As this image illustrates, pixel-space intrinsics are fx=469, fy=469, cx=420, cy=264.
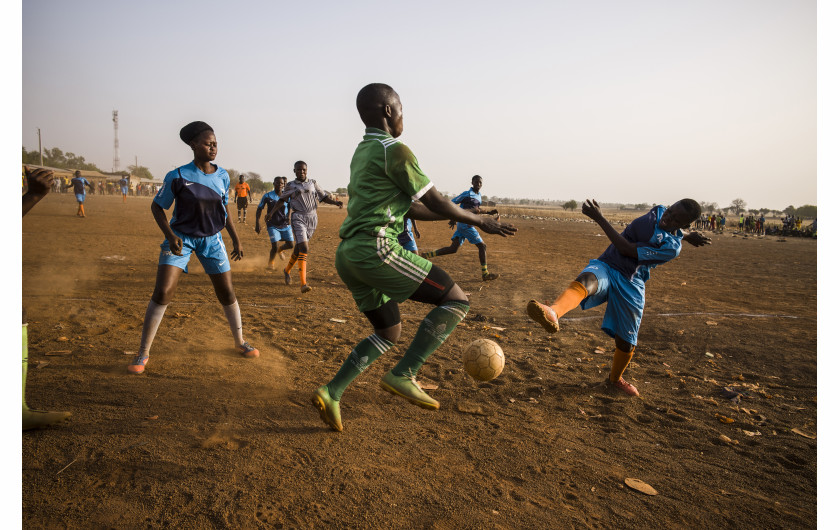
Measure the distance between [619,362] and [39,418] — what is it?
4779 millimetres

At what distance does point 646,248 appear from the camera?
4430mm

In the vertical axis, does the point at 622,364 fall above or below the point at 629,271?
below

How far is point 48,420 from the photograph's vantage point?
3293 mm

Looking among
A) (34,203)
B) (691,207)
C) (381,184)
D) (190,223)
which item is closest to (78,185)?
(190,223)

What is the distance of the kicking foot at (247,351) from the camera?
5.04 meters

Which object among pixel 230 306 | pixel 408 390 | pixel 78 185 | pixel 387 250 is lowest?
pixel 408 390

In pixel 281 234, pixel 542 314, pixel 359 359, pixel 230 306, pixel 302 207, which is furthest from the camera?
pixel 281 234

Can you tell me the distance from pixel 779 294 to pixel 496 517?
11288 mm


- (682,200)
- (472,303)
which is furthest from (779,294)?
(682,200)

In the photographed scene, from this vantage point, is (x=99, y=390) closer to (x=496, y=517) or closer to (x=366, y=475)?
(x=366, y=475)

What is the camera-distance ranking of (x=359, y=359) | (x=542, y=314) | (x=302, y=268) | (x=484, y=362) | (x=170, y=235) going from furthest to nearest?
(x=302, y=268) → (x=170, y=235) → (x=542, y=314) → (x=484, y=362) → (x=359, y=359)

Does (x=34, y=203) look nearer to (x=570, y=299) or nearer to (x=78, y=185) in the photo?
(x=570, y=299)

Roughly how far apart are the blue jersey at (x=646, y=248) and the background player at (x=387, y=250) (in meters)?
2.01

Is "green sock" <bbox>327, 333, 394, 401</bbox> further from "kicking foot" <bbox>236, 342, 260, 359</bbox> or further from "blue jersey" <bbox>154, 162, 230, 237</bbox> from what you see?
"blue jersey" <bbox>154, 162, 230, 237</bbox>
